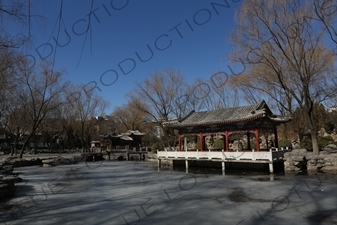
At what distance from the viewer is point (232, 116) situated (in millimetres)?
17594

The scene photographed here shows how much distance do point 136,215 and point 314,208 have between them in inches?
149

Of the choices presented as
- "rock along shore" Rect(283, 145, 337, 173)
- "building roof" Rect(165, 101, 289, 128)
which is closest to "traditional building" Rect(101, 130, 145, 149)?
"building roof" Rect(165, 101, 289, 128)

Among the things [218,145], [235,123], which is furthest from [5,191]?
[218,145]

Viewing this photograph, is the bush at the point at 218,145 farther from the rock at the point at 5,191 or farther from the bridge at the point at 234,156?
the rock at the point at 5,191

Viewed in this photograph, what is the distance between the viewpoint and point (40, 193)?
822 cm

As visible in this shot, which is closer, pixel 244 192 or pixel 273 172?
pixel 244 192

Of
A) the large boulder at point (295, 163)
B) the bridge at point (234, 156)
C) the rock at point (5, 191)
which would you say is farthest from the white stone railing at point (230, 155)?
the rock at point (5, 191)

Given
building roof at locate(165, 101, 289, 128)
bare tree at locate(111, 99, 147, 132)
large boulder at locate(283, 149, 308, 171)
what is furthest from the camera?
bare tree at locate(111, 99, 147, 132)

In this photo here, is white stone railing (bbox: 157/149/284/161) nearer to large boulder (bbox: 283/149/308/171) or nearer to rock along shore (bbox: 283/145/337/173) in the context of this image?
large boulder (bbox: 283/149/308/171)

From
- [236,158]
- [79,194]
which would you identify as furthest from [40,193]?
[236,158]

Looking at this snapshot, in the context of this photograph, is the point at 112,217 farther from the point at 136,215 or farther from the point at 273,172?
the point at 273,172

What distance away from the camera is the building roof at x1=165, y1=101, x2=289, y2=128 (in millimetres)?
16297

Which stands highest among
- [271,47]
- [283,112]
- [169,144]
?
[271,47]

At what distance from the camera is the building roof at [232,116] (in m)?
16.3
